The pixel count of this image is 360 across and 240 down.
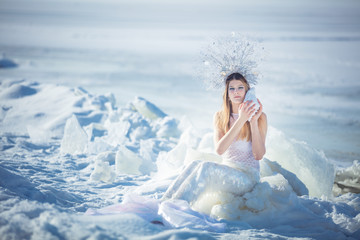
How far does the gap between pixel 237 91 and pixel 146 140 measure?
101 inches

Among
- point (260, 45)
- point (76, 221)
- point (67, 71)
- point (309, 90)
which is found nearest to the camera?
point (76, 221)

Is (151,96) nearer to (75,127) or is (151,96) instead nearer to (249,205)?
(75,127)

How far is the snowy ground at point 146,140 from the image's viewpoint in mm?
2666

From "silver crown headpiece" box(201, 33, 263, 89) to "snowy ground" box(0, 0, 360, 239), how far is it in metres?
0.17

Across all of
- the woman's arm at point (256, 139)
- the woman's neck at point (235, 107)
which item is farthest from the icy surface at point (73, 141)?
the woman's arm at point (256, 139)

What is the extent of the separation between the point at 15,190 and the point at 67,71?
8082mm

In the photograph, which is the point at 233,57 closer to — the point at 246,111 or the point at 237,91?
the point at 237,91

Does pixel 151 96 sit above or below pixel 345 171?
above

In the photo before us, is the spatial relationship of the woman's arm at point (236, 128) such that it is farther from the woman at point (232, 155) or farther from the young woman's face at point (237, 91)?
the young woman's face at point (237, 91)

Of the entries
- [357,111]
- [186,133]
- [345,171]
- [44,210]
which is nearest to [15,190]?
[44,210]

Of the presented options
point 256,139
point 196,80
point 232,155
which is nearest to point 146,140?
point 232,155

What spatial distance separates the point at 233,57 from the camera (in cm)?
313

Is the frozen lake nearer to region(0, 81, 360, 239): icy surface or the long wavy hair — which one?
the long wavy hair

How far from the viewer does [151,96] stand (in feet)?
27.1
